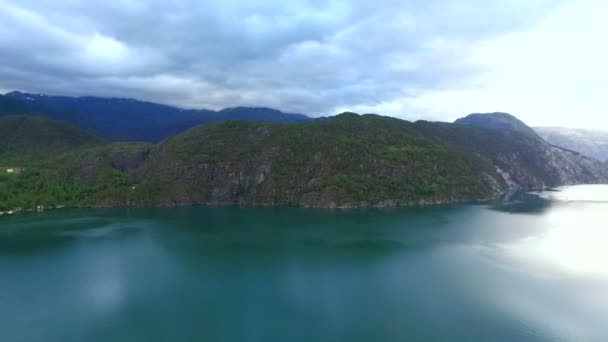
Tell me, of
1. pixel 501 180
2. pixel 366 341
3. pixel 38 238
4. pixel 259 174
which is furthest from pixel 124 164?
pixel 501 180

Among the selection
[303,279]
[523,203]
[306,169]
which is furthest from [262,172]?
[523,203]

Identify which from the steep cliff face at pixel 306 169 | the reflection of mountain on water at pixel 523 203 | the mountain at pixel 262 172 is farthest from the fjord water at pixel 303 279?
the steep cliff face at pixel 306 169

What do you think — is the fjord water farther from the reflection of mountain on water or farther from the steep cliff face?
the steep cliff face

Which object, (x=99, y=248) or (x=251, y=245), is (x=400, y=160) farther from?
(x=99, y=248)

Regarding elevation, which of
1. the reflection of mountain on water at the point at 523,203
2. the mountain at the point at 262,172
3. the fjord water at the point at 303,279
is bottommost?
the fjord water at the point at 303,279

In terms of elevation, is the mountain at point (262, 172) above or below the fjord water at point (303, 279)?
above

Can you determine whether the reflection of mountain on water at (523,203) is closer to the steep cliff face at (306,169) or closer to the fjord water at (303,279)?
the steep cliff face at (306,169)

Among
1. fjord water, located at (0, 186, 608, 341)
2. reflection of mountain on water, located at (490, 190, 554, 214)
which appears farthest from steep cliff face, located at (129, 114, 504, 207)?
fjord water, located at (0, 186, 608, 341)
